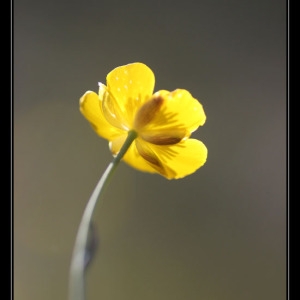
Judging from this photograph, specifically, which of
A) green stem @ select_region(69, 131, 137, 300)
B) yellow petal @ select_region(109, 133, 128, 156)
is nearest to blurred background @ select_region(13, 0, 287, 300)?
yellow petal @ select_region(109, 133, 128, 156)

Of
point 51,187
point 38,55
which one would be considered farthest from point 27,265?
point 38,55

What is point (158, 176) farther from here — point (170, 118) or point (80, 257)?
point (80, 257)

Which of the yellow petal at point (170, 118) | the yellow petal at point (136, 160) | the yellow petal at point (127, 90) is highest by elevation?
the yellow petal at point (127, 90)

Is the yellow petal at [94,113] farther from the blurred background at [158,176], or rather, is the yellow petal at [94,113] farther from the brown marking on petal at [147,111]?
the blurred background at [158,176]

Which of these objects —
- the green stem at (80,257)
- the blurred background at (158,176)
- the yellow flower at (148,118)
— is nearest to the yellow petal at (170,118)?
the yellow flower at (148,118)

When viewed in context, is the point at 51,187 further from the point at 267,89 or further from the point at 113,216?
the point at 267,89

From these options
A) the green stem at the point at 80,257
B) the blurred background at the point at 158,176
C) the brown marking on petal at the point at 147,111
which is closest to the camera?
the green stem at the point at 80,257
